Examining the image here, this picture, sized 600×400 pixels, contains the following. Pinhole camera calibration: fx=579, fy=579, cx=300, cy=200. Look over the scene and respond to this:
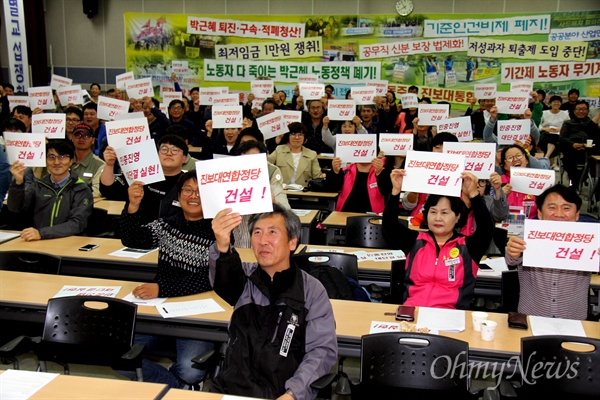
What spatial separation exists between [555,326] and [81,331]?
→ 8.09ft

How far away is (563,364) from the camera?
2.53 metres

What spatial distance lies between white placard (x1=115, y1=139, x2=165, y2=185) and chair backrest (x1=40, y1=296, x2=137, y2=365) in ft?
4.40

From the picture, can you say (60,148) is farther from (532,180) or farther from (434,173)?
(532,180)

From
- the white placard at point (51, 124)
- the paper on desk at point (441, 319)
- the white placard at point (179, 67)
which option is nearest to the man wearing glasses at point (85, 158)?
the white placard at point (51, 124)

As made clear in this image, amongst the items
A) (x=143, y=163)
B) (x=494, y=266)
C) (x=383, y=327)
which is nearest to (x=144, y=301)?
(x=143, y=163)

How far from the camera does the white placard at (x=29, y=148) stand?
4.53m

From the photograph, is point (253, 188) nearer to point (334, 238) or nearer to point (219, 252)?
point (219, 252)

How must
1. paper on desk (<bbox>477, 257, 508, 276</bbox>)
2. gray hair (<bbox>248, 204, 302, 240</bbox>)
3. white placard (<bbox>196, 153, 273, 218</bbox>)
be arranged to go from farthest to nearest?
paper on desk (<bbox>477, 257, 508, 276</bbox>)
gray hair (<bbox>248, 204, 302, 240</bbox>)
white placard (<bbox>196, 153, 273, 218</bbox>)

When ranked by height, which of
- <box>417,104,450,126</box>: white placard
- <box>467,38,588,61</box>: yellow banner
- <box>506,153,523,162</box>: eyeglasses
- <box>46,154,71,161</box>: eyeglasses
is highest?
<box>467,38,588,61</box>: yellow banner

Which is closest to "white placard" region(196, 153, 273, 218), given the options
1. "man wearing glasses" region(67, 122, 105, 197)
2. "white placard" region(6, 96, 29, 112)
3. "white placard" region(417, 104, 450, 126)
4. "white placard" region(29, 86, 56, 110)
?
"man wearing glasses" region(67, 122, 105, 197)

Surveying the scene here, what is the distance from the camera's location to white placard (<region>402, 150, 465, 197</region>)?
355cm

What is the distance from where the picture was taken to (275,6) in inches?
538

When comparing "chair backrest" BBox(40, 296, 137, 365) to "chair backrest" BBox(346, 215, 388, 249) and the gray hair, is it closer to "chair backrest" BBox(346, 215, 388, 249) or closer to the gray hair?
the gray hair

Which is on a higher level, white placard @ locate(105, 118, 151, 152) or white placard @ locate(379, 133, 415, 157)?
white placard @ locate(105, 118, 151, 152)
